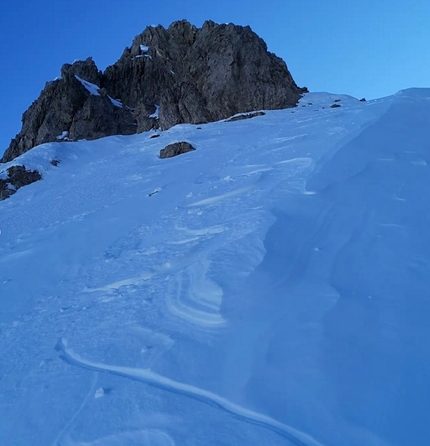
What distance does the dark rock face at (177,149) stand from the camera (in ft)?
58.0

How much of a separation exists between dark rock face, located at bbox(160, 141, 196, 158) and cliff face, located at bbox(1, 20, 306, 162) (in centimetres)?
1247

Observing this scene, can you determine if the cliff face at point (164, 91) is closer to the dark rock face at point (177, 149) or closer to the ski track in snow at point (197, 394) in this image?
the dark rock face at point (177, 149)

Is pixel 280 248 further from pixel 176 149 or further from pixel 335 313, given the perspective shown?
pixel 176 149

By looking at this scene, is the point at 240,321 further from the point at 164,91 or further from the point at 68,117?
the point at 68,117

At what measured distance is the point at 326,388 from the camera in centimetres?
222

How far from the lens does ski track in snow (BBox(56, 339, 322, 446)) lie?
77.6 inches

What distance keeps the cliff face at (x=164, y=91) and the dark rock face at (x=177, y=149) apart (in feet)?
40.9

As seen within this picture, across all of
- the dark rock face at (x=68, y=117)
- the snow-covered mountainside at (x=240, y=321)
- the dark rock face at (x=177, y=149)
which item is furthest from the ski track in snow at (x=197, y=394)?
the dark rock face at (x=68, y=117)

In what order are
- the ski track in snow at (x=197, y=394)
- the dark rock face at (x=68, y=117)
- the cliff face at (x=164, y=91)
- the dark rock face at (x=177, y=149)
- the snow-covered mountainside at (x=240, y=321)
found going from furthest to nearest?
1. the dark rock face at (x=68, y=117)
2. the cliff face at (x=164, y=91)
3. the dark rock face at (x=177, y=149)
4. the snow-covered mountainside at (x=240, y=321)
5. the ski track in snow at (x=197, y=394)

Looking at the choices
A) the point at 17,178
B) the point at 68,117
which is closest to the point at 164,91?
the point at 68,117

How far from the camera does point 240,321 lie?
294 centimetres

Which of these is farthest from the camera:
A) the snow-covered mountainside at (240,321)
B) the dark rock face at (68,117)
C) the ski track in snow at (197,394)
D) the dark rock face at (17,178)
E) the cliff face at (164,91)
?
the dark rock face at (68,117)

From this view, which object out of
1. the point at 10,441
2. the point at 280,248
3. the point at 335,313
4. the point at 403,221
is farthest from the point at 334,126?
the point at 10,441

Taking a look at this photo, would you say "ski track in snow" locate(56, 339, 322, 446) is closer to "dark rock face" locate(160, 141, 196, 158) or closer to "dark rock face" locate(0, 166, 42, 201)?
"dark rock face" locate(160, 141, 196, 158)
